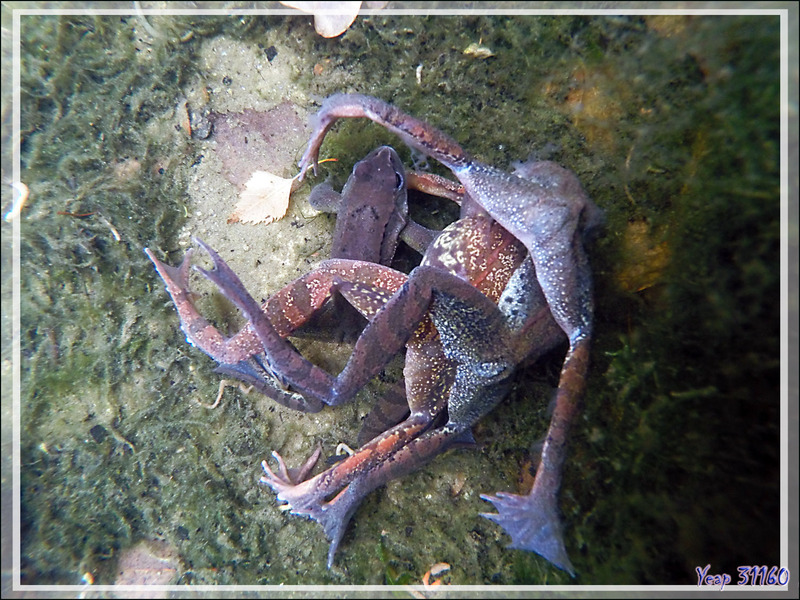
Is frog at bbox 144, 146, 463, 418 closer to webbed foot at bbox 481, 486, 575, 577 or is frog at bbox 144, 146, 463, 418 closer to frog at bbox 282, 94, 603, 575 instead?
frog at bbox 282, 94, 603, 575

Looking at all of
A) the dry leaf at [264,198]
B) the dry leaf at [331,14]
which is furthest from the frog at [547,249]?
the dry leaf at [264,198]

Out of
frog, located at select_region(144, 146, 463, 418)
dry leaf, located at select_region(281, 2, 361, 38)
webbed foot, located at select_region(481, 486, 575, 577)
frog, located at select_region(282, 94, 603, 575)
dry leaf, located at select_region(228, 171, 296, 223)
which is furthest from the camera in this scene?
dry leaf, located at select_region(228, 171, 296, 223)

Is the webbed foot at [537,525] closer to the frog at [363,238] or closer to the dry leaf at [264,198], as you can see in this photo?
the frog at [363,238]

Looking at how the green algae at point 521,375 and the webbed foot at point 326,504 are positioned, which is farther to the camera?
the webbed foot at point 326,504

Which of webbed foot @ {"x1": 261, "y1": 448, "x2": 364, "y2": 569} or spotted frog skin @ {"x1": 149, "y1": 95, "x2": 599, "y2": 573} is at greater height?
spotted frog skin @ {"x1": 149, "y1": 95, "x2": 599, "y2": 573}

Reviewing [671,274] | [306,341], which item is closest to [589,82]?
[671,274]

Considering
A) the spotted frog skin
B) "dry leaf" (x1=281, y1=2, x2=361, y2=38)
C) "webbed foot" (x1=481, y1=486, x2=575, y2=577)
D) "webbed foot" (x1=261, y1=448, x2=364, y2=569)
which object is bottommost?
"webbed foot" (x1=261, y1=448, x2=364, y2=569)

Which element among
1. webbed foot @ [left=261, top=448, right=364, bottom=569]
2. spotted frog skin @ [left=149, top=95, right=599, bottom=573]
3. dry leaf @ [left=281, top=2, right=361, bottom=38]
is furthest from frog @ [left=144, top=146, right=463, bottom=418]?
dry leaf @ [left=281, top=2, right=361, bottom=38]
